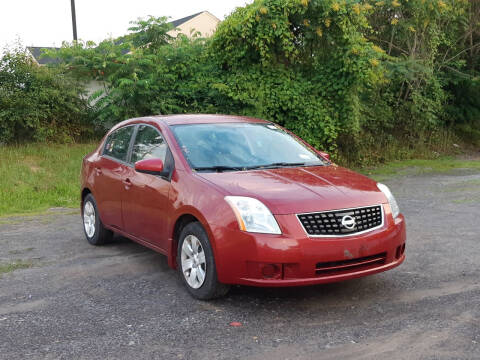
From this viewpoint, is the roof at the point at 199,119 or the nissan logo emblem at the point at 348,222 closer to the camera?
the nissan logo emblem at the point at 348,222

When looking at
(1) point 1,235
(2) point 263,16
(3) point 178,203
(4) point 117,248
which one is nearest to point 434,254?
(3) point 178,203

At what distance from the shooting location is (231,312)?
15.2ft

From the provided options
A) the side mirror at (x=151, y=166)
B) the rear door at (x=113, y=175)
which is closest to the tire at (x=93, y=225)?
the rear door at (x=113, y=175)

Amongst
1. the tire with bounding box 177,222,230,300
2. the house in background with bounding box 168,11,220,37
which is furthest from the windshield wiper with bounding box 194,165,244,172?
the house in background with bounding box 168,11,220,37

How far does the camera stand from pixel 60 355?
12.6ft

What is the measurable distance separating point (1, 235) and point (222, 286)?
483cm

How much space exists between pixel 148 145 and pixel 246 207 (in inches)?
78.5

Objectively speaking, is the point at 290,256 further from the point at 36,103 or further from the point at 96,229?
the point at 36,103

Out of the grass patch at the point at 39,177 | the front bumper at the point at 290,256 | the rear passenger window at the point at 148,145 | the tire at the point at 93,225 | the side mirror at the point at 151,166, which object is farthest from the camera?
the grass patch at the point at 39,177

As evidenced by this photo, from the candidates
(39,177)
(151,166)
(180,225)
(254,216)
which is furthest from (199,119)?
(39,177)

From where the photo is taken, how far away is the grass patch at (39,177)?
1073 centimetres

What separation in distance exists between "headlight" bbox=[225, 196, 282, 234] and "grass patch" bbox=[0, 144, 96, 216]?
6.87 m

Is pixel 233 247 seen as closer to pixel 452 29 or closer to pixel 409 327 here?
pixel 409 327

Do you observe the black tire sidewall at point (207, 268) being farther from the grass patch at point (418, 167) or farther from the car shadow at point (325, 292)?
the grass patch at point (418, 167)
